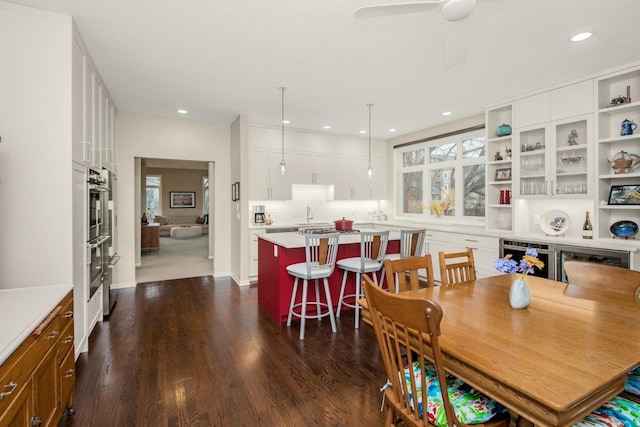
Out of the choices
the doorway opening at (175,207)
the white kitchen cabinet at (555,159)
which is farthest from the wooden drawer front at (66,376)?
the doorway opening at (175,207)

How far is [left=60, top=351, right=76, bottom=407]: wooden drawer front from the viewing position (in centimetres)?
180

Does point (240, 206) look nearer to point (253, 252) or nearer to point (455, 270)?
point (253, 252)

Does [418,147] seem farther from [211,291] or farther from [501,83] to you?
[211,291]

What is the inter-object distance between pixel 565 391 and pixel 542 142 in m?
4.06

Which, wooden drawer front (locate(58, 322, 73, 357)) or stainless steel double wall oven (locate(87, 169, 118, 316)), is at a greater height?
stainless steel double wall oven (locate(87, 169, 118, 316))

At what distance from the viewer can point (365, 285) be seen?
144 cm

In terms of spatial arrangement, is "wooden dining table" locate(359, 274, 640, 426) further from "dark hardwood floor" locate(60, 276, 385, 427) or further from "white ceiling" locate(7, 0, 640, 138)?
"white ceiling" locate(7, 0, 640, 138)

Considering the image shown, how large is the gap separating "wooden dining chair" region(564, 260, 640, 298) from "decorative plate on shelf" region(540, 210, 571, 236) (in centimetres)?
202

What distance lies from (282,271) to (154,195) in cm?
1090

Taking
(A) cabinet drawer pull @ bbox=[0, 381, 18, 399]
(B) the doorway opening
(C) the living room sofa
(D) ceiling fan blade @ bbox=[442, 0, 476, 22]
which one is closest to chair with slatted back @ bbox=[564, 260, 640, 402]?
(D) ceiling fan blade @ bbox=[442, 0, 476, 22]

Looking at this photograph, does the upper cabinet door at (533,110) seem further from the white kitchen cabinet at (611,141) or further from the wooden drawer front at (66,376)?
the wooden drawer front at (66,376)

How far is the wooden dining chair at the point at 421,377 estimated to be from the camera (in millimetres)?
1142

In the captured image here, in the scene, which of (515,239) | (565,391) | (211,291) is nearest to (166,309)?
(211,291)

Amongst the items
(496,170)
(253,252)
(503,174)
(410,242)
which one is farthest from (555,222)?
(253,252)
